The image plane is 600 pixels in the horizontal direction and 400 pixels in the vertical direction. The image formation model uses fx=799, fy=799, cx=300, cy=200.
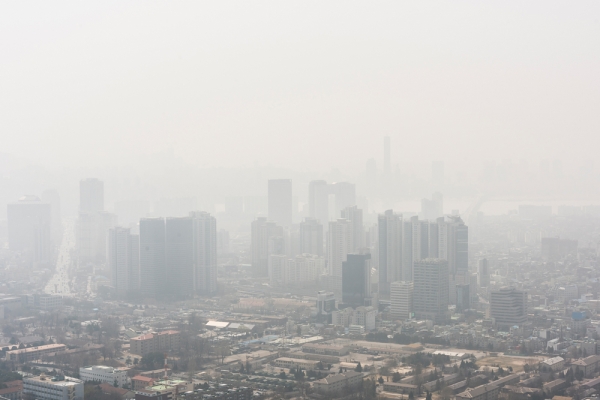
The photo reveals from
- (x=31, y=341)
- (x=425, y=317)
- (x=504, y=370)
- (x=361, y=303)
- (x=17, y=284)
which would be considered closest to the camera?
(x=504, y=370)

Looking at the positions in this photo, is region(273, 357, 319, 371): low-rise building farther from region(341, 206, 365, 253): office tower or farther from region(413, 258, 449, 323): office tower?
region(341, 206, 365, 253): office tower

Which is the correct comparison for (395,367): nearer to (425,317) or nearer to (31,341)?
(425,317)

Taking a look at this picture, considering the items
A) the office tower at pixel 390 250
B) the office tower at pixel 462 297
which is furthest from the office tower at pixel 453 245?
the office tower at pixel 462 297

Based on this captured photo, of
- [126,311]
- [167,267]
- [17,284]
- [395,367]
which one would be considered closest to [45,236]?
[17,284]

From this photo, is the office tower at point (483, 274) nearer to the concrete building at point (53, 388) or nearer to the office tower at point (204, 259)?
the office tower at point (204, 259)

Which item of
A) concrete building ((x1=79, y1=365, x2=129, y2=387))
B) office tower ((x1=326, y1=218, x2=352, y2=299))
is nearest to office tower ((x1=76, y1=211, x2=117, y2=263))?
office tower ((x1=326, y1=218, x2=352, y2=299))
